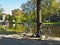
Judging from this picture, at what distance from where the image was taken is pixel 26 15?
5075cm

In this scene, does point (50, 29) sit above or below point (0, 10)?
below

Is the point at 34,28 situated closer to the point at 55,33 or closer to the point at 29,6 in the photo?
the point at 55,33

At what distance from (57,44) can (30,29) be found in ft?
25.8

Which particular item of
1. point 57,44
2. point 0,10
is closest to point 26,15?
point 0,10

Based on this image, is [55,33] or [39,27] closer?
[39,27]

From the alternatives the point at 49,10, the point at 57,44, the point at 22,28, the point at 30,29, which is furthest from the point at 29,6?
the point at 57,44

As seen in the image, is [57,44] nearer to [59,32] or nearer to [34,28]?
[59,32]

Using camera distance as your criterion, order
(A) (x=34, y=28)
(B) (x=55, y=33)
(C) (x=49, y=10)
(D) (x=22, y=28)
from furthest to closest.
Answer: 1. (C) (x=49, y=10)
2. (D) (x=22, y=28)
3. (A) (x=34, y=28)
4. (B) (x=55, y=33)

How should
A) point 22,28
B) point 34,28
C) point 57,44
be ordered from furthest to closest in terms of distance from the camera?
point 22,28 → point 34,28 → point 57,44

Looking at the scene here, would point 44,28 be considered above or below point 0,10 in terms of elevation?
below

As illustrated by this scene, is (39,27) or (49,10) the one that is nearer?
(39,27)

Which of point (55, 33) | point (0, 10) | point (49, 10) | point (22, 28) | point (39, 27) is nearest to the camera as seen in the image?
point (39, 27)

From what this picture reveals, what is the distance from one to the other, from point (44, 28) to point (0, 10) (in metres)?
22.0

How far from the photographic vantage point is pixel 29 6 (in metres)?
50.6
